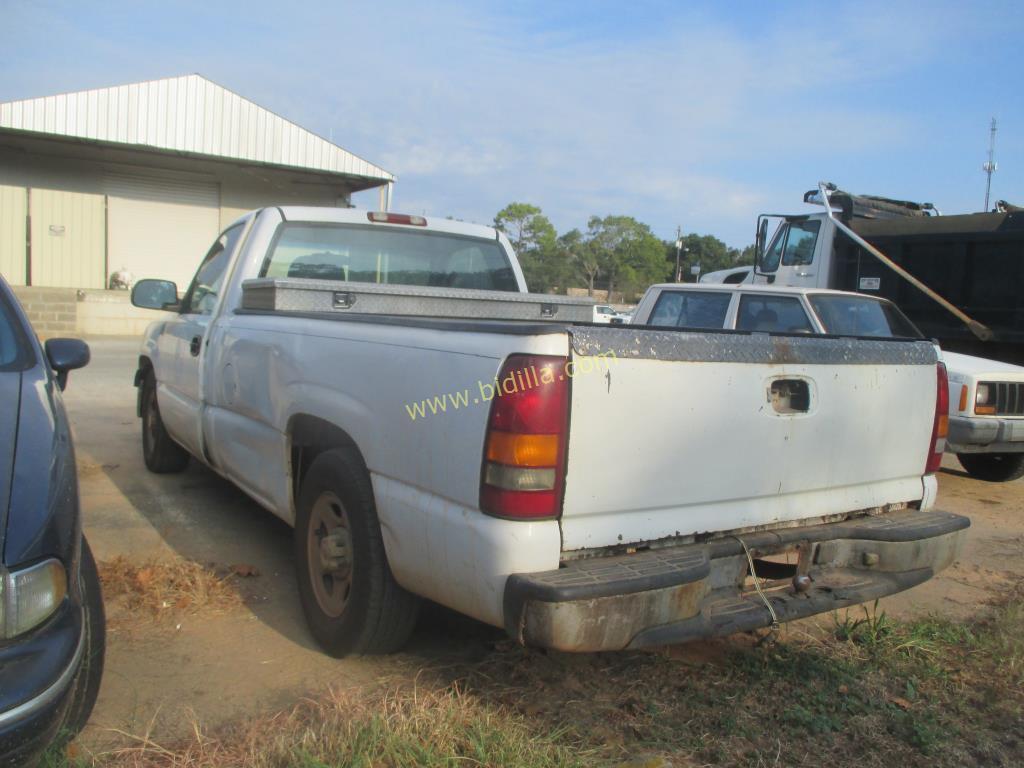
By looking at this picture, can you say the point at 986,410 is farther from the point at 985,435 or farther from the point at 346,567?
the point at 346,567

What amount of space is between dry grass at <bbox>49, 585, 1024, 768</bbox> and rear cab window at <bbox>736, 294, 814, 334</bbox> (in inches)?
148

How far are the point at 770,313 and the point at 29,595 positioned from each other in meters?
6.24

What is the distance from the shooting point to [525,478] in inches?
98.7

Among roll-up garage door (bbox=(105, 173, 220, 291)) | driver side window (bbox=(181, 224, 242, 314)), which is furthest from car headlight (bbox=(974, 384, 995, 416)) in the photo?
roll-up garage door (bbox=(105, 173, 220, 291))

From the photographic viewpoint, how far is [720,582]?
289cm

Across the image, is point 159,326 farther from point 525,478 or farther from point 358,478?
point 525,478

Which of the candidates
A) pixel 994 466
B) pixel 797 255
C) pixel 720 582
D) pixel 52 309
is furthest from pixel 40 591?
pixel 52 309

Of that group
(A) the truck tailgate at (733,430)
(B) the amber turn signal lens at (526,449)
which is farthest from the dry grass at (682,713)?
(B) the amber turn signal lens at (526,449)

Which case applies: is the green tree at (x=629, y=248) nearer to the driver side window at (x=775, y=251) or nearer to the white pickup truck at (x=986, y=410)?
the driver side window at (x=775, y=251)

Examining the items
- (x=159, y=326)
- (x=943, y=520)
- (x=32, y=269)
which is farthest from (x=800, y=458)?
(x=32, y=269)

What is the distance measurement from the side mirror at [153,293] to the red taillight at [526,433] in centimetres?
394

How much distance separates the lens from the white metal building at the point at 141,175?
20094 millimetres

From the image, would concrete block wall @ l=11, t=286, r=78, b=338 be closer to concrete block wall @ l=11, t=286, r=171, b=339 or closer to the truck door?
concrete block wall @ l=11, t=286, r=171, b=339

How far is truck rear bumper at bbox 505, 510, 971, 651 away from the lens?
2.45 m
